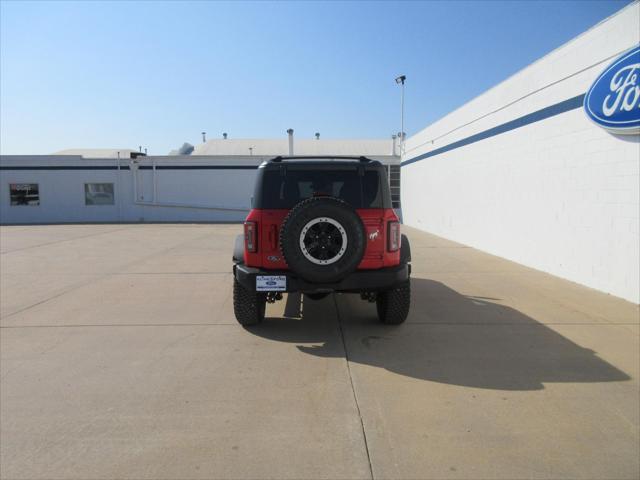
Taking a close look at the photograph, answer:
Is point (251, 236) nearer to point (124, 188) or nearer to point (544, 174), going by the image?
point (544, 174)

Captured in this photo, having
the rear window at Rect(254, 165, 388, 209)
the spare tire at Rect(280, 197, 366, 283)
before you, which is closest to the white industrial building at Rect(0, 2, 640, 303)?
the rear window at Rect(254, 165, 388, 209)

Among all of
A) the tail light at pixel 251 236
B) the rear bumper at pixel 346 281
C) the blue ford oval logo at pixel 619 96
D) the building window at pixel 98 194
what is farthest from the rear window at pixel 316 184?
the building window at pixel 98 194

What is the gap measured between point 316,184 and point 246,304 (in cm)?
156

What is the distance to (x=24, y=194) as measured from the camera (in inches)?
1003

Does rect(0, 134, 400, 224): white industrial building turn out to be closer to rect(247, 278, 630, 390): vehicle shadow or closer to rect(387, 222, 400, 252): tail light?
rect(247, 278, 630, 390): vehicle shadow

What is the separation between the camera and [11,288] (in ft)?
25.2

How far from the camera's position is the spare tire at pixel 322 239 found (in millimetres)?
4391

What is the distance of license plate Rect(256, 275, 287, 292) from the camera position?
4.67m

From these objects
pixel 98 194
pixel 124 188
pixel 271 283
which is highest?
pixel 124 188

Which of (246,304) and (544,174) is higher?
(544,174)

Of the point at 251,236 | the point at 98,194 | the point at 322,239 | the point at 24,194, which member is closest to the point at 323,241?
the point at 322,239

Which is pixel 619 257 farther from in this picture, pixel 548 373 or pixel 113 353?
pixel 113 353

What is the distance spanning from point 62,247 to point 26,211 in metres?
15.0

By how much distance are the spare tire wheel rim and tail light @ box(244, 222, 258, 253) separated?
0.60 metres
